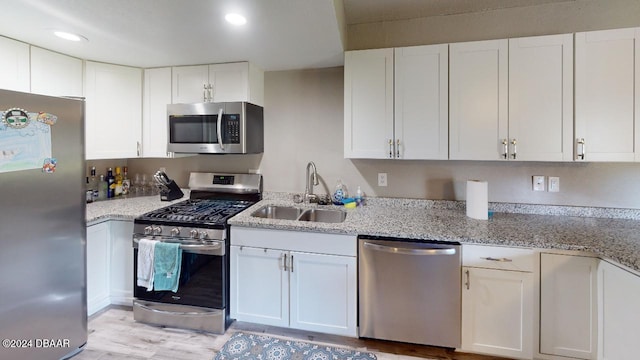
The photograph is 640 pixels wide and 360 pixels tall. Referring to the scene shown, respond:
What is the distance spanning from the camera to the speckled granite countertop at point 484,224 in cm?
164

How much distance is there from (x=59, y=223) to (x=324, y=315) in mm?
1743

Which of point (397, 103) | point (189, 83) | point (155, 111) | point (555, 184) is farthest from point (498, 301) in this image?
point (155, 111)

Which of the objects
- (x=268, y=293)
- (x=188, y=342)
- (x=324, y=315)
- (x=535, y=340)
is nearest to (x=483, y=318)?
(x=535, y=340)

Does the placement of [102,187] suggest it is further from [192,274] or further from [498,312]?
[498,312]

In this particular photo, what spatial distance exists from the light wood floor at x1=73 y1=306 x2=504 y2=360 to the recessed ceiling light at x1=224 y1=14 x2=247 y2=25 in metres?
2.14

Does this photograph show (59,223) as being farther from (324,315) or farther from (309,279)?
(324,315)

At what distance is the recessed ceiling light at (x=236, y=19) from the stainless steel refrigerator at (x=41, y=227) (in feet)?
3.55

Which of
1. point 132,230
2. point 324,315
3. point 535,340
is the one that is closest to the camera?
point 535,340

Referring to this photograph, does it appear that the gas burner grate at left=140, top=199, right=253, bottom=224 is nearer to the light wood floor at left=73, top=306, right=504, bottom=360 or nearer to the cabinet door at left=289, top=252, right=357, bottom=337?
the cabinet door at left=289, top=252, right=357, bottom=337

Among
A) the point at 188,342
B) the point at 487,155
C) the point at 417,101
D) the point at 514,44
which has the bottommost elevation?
the point at 188,342

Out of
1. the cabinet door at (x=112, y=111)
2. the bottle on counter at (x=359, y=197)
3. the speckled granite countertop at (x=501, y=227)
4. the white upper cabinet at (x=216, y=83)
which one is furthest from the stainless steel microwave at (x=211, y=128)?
the bottle on counter at (x=359, y=197)

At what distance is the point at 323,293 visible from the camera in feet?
6.51

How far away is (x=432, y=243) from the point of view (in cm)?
178

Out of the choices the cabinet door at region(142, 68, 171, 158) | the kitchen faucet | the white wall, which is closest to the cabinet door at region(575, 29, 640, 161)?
the white wall
